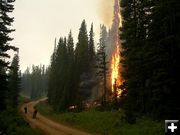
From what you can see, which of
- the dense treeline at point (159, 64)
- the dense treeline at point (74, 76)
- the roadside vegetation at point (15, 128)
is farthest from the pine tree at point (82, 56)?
the roadside vegetation at point (15, 128)

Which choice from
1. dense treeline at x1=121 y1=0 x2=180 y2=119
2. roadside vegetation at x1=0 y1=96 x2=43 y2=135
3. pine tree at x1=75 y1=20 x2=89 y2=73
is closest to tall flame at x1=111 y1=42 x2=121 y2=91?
pine tree at x1=75 y1=20 x2=89 y2=73

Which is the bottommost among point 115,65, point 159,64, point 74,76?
point 159,64

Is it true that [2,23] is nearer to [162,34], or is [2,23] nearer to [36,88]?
[162,34]

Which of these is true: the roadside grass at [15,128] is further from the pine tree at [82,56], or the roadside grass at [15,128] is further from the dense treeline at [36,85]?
the dense treeline at [36,85]

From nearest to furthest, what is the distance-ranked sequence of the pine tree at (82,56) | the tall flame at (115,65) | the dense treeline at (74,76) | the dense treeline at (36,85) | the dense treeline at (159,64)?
the dense treeline at (159,64) < the dense treeline at (74,76) < the pine tree at (82,56) < the tall flame at (115,65) < the dense treeline at (36,85)

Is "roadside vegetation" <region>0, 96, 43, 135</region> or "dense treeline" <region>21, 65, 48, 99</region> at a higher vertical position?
"dense treeline" <region>21, 65, 48, 99</region>

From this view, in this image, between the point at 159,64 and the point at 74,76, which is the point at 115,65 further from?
the point at 159,64

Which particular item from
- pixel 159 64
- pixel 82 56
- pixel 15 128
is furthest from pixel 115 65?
pixel 15 128

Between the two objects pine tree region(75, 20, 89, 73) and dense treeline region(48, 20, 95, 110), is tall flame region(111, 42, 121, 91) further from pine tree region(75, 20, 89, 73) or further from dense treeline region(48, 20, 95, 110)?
pine tree region(75, 20, 89, 73)

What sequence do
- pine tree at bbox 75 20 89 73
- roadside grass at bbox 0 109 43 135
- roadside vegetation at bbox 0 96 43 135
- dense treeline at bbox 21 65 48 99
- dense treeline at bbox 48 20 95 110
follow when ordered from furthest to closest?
dense treeline at bbox 21 65 48 99
pine tree at bbox 75 20 89 73
dense treeline at bbox 48 20 95 110
roadside vegetation at bbox 0 96 43 135
roadside grass at bbox 0 109 43 135

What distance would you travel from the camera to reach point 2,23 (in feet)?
120

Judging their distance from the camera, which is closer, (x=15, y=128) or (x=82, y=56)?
(x=15, y=128)

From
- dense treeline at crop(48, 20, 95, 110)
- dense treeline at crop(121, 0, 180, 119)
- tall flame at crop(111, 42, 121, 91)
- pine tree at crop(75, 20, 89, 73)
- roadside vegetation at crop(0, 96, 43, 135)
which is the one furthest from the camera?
tall flame at crop(111, 42, 121, 91)

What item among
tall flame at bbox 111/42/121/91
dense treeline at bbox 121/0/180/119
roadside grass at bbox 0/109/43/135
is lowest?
roadside grass at bbox 0/109/43/135
